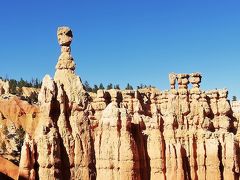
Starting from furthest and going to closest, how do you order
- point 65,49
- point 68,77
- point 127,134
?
1. point 127,134
2. point 65,49
3. point 68,77

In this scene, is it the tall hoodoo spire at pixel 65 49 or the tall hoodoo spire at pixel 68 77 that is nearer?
the tall hoodoo spire at pixel 68 77

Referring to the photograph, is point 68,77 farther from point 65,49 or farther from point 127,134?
point 127,134

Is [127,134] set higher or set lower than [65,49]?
lower

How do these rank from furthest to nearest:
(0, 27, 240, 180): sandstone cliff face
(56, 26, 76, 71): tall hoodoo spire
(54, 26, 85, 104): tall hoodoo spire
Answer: (56, 26, 76, 71): tall hoodoo spire
(54, 26, 85, 104): tall hoodoo spire
(0, 27, 240, 180): sandstone cliff face

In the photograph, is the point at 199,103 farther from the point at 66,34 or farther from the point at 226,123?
the point at 66,34

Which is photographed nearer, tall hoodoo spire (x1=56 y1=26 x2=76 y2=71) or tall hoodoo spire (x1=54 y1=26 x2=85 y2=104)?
tall hoodoo spire (x1=54 y1=26 x2=85 y2=104)

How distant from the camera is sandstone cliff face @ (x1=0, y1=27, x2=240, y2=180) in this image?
1734 centimetres

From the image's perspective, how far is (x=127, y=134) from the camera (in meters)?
19.7

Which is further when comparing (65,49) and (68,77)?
(65,49)

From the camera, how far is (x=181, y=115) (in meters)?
35.1

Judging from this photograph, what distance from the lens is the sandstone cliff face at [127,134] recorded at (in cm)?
1734

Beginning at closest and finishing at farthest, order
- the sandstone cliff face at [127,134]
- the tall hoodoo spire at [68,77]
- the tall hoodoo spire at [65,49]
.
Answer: the sandstone cliff face at [127,134]
the tall hoodoo spire at [68,77]
the tall hoodoo spire at [65,49]

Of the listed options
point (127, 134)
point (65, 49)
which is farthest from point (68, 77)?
point (127, 134)

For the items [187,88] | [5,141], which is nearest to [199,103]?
[187,88]
